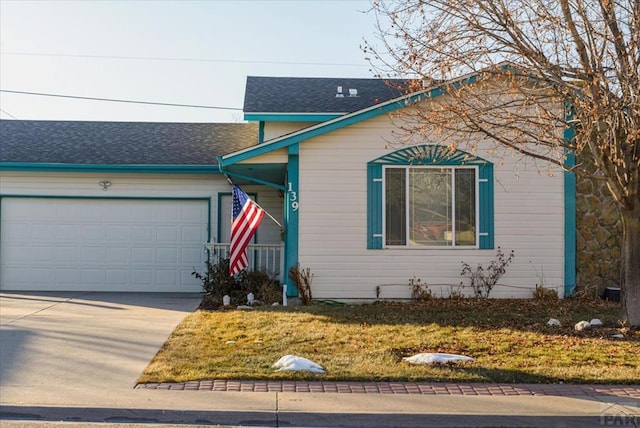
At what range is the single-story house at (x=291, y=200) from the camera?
13.0 metres

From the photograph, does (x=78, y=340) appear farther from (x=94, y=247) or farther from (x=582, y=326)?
(x=582, y=326)

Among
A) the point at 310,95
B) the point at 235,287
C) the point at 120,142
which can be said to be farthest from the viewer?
the point at 120,142

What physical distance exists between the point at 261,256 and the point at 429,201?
15.9 ft

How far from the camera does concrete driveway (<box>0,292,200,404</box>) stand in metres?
7.15

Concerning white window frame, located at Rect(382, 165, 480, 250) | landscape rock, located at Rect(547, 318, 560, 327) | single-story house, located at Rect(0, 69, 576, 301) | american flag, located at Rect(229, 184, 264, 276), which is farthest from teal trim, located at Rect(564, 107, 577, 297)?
american flag, located at Rect(229, 184, 264, 276)

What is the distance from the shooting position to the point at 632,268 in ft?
32.9

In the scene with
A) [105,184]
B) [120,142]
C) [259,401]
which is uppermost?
[120,142]

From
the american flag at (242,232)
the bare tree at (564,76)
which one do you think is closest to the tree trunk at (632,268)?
the bare tree at (564,76)

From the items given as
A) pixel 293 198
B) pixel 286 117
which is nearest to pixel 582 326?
pixel 293 198

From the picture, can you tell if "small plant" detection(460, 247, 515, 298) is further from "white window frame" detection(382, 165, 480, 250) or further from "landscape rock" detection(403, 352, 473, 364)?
"landscape rock" detection(403, 352, 473, 364)

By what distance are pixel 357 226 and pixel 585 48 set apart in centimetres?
535

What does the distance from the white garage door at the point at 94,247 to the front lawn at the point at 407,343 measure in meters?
4.70

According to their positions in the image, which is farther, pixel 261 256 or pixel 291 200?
pixel 261 256

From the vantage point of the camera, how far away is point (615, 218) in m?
13.3
